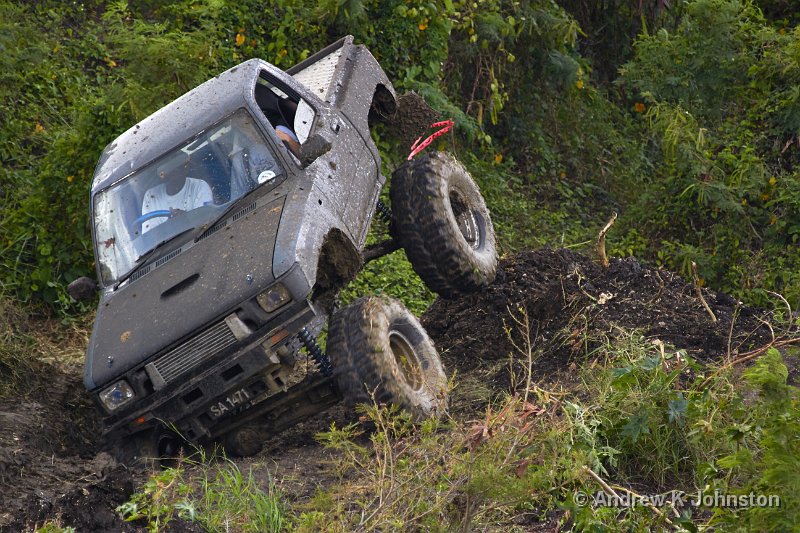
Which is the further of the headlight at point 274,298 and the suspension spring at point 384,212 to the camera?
the suspension spring at point 384,212

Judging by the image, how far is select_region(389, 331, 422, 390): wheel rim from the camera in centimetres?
712

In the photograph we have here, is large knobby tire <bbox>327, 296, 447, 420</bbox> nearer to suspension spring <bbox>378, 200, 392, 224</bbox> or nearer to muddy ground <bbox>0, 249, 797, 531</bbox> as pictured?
muddy ground <bbox>0, 249, 797, 531</bbox>

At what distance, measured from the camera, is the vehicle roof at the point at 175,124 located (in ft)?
24.7

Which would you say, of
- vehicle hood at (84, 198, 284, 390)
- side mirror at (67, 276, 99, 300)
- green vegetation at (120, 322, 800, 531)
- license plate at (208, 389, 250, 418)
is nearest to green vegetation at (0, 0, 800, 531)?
green vegetation at (120, 322, 800, 531)

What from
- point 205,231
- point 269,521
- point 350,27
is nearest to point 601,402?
point 269,521

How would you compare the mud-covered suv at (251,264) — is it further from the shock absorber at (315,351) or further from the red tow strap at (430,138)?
the red tow strap at (430,138)

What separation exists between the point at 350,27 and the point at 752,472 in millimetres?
8047

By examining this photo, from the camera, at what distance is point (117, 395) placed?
245 inches

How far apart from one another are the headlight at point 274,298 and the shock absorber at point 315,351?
0.22 meters

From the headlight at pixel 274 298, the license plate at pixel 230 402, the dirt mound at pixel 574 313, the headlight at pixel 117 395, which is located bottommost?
the dirt mound at pixel 574 313

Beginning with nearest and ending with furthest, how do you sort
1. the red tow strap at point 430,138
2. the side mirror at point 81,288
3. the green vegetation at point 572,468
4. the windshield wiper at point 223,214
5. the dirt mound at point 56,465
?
the green vegetation at point 572,468, the dirt mound at point 56,465, the windshield wiper at point 223,214, the side mirror at point 81,288, the red tow strap at point 430,138

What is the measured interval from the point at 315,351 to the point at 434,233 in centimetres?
208

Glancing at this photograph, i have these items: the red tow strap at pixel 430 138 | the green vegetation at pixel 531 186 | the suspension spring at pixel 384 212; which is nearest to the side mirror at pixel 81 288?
the green vegetation at pixel 531 186

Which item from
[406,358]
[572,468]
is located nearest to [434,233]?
[406,358]
